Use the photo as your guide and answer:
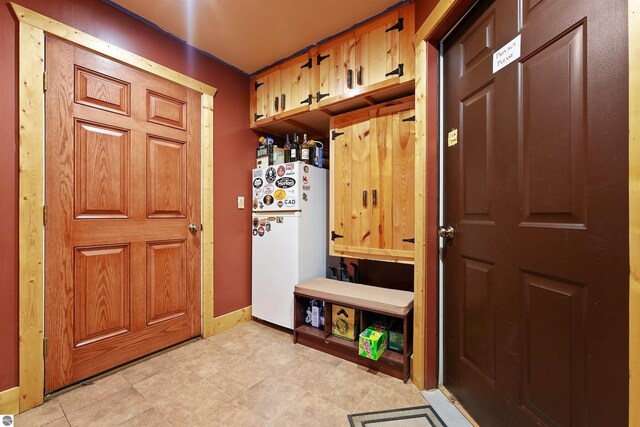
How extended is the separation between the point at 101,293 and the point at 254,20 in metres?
2.21

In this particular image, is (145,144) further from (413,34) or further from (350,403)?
(350,403)

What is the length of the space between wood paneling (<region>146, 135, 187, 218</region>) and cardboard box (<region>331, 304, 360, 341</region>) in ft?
4.90

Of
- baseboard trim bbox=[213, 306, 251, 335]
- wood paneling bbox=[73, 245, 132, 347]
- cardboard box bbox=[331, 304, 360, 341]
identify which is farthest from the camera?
baseboard trim bbox=[213, 306, 251, 335]

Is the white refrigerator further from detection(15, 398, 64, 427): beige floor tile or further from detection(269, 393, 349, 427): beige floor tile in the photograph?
detection(15, 398, 64, 427): beige floor tile

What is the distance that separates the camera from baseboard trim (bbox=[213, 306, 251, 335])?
247 cm

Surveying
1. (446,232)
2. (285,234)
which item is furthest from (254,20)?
(446,232)

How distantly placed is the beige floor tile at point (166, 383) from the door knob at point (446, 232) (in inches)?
71.3

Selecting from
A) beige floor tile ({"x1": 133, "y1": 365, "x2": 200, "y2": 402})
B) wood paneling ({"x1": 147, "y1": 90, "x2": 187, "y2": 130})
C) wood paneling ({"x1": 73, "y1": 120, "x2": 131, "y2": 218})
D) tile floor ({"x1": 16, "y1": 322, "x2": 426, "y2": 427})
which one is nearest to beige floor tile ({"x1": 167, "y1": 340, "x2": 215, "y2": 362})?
tile floor ({"x1": 16, "y1": 322, "x2": 426, "y2": 427})

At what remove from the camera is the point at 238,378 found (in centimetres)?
178

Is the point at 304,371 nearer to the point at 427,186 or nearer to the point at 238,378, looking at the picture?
the point at 238,378

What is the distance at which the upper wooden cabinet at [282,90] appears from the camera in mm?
2367

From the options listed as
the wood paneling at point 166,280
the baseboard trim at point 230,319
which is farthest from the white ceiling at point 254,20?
the baseboard trim at point 230,319

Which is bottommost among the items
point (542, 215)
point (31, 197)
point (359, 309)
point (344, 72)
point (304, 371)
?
point (304, 371)

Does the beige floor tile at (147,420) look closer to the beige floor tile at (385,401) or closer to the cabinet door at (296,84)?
the beige floor tile at (385,401)
